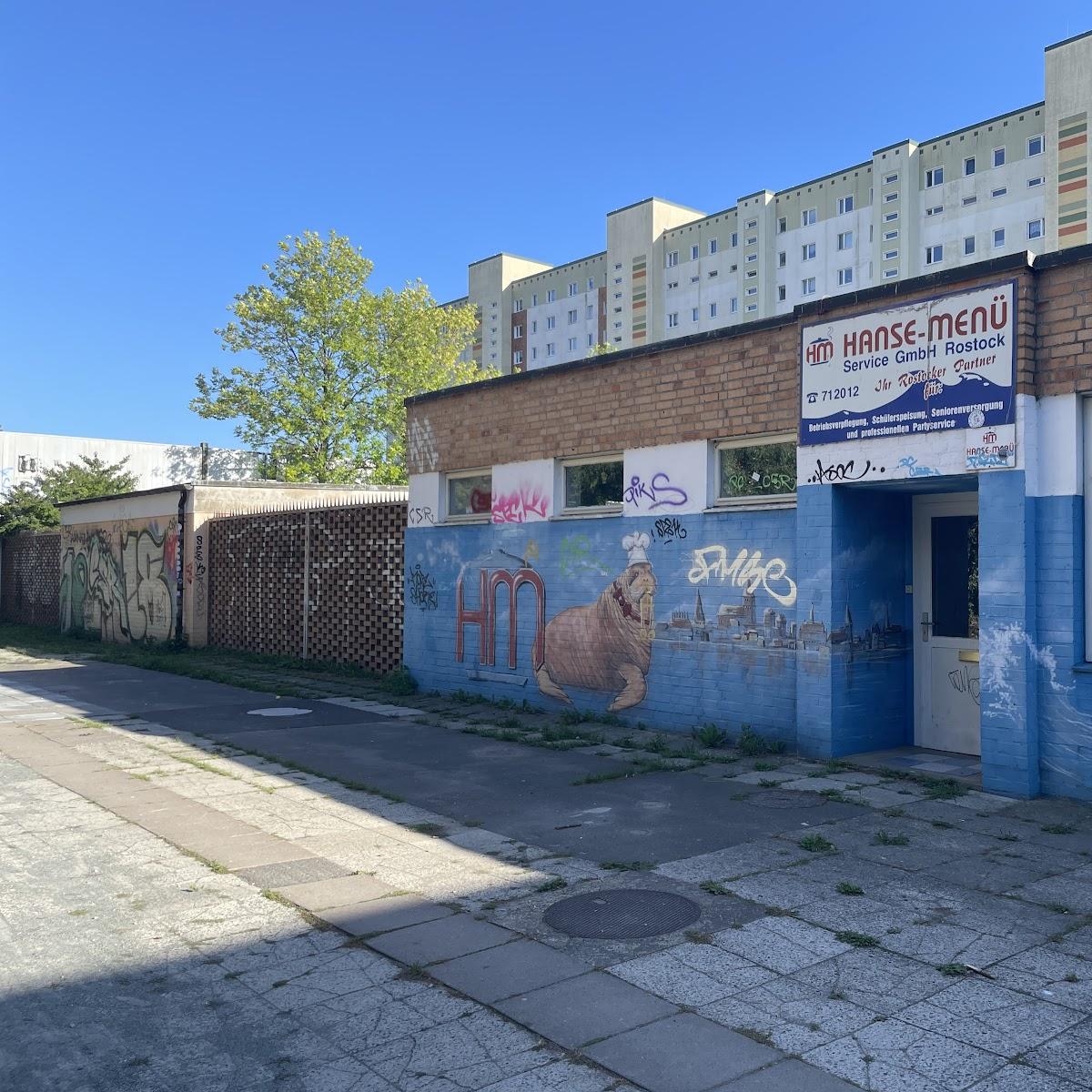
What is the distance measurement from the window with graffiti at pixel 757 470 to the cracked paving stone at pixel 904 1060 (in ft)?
20.8

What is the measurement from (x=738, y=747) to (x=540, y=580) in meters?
3.42

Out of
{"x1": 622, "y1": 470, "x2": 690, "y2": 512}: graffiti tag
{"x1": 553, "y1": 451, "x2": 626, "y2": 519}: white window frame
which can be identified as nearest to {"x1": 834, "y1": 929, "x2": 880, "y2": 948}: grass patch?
{"x1": 622, "y1": 470, "x2": 690, "y2": 512}: graffiti tag

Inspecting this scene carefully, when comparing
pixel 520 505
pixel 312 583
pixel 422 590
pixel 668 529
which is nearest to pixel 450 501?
pixel 422 590

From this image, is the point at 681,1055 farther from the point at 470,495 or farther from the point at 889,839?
the point at 470,495

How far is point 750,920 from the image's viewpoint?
5047 millimetres

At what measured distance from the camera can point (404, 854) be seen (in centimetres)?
631

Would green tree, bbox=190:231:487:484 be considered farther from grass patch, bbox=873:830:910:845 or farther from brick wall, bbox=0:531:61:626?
grass patch, bbox=873:830:910:845

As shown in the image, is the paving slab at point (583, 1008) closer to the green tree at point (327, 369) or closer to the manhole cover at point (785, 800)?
the manhole cover at point (785, 800)

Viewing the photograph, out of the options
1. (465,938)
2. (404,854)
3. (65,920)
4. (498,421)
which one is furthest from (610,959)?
(498,421)

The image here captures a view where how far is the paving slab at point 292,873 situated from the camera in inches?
227

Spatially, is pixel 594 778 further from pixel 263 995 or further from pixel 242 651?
pixel 242 651

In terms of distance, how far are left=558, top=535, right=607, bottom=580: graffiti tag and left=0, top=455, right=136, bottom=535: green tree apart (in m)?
21.0

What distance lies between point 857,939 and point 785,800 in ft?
9.38

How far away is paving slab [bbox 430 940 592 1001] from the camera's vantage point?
427 cm
